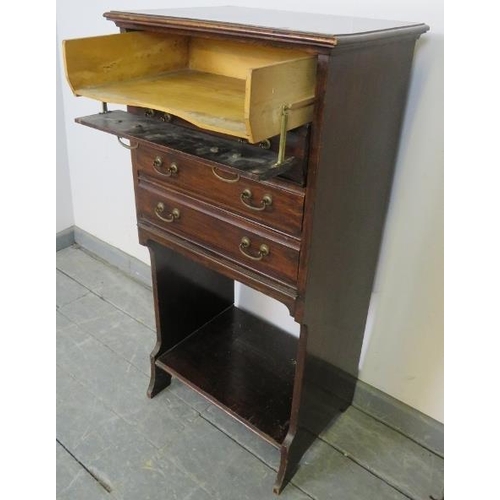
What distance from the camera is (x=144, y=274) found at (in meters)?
2.35

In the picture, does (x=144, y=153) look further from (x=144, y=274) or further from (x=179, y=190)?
(x=144, y=274)

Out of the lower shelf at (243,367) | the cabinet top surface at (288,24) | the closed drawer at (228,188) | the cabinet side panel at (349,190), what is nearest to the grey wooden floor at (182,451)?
the lower shelf at (243,367)

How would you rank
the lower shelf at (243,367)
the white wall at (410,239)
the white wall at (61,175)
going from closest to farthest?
the white wall at (410,239) → the lower shelf at (243,367) → the white wall at (61,175)

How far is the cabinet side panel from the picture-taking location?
0.98 meters

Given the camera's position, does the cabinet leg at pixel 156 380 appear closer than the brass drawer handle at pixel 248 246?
No

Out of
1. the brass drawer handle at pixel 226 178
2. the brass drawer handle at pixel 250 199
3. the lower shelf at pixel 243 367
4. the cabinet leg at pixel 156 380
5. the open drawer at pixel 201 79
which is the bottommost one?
the cabinet leg at pixel 156 380

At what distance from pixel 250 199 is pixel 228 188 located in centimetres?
7

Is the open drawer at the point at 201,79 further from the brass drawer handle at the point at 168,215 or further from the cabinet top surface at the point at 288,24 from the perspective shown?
the brass drawer handle at the point at 168,215

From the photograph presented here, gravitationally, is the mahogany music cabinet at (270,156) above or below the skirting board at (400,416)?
above

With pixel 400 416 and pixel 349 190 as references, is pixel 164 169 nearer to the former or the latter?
pixel 349 190

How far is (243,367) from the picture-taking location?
1.67 meters

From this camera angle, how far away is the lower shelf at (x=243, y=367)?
4.90ft

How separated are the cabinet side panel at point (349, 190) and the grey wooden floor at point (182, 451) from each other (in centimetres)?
27

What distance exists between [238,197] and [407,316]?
2.32 feet
